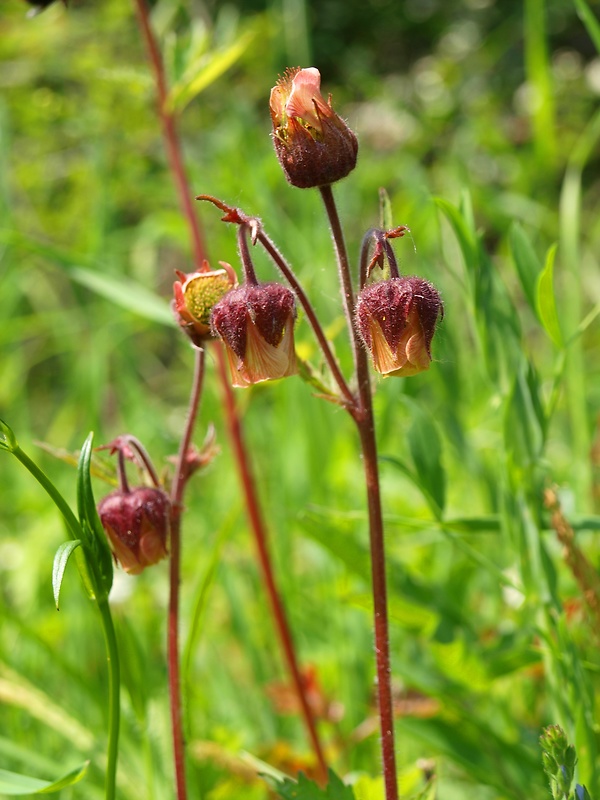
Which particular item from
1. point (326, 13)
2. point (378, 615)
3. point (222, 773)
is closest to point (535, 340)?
point (222, 773)

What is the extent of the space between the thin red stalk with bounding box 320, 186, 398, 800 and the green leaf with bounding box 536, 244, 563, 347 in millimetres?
302

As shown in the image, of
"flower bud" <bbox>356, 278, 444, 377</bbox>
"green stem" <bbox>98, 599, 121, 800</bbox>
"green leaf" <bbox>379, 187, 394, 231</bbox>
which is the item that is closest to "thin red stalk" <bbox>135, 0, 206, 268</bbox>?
"green leaf" <bbox>379, 187, 394, 231</bbox>

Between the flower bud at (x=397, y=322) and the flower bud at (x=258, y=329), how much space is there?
9 centimetres

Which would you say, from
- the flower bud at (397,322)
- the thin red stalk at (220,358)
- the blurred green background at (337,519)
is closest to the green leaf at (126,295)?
the blurred green background at (337,519)

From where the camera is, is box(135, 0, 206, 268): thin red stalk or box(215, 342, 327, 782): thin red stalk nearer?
box(215, 342, 327, 782): thin red stalk

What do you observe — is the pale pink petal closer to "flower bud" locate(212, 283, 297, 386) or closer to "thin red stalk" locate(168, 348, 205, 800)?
"flower bud" locate(212, 283, 297, 386)

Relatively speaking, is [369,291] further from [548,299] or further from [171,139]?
[171,139]

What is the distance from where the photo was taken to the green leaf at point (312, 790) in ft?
3.19

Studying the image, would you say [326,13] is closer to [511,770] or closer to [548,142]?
[548,142]

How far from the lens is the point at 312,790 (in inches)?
38.5

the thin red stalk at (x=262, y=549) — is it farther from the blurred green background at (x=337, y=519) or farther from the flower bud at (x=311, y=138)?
the flower bud at (x=311, y=138)

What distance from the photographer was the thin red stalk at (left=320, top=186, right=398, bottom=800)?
96cm

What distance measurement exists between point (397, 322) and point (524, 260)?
0.48 metres

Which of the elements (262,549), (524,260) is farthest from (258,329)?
(262,549)
